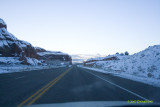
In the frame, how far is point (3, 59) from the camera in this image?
64500 millimetres

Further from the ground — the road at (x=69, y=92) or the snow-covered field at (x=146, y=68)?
the snow-covered field at (x=146, y=68)

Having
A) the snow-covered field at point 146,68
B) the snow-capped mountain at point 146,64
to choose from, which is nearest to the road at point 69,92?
the snow-covered field at point 146,68

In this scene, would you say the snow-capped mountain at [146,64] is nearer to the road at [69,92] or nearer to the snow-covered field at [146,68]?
the snow-covered field at [146,68]

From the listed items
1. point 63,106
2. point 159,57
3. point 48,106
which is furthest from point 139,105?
point 159,57

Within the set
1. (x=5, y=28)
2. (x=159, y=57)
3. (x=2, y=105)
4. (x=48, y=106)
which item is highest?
(x=5, y=28)

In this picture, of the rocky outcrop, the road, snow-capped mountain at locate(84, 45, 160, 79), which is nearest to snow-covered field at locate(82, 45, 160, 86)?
snow-capped mountain at locate(84, 45, 160, 79)

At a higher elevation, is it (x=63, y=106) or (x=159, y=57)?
(x=159, y=57)

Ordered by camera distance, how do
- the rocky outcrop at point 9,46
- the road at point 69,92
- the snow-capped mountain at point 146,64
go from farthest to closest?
the rocky outcrop at point 9,46 → the snow-capped mountain at point 146,64 → the road at point 69,92

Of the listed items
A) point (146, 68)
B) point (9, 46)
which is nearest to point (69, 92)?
point (146, 68)

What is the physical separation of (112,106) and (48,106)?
172cm

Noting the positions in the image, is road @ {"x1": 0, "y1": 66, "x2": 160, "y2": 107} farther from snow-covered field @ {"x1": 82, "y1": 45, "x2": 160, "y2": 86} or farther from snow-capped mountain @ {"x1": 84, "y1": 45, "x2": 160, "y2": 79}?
snow-capped mountain @ {"x1": 84, "y1": 45, "x2": 160, "y2": 79}

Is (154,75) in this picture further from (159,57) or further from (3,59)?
(3,59)

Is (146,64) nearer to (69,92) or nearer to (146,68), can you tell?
(146,68)

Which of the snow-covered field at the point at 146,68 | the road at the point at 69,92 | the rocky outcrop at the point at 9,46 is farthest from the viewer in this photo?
the rocky outcrop at the point at 9,46
